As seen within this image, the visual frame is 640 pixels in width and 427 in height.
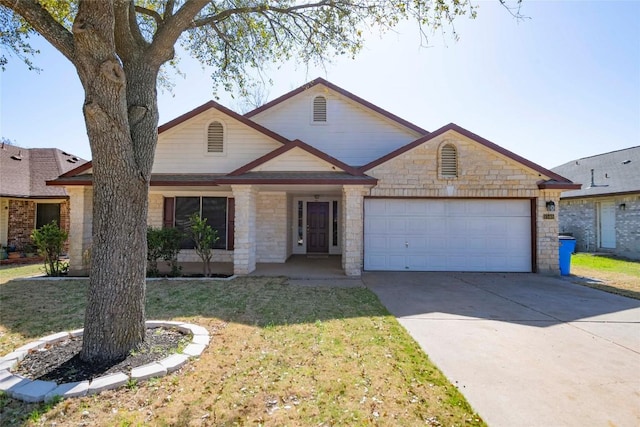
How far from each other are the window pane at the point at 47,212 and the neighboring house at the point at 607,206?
25734 millimetres

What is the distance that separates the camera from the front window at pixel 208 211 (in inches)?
483

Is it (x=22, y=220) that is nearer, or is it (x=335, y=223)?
(x=22, y=220)

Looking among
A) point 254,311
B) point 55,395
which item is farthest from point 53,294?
point 55,395

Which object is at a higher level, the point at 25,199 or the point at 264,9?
the point at 264,9

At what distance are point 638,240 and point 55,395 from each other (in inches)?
784

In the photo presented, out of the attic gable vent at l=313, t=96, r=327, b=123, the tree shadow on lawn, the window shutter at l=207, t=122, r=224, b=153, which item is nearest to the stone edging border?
the tree shadow on lawn

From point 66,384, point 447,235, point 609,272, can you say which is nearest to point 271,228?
point 447,235

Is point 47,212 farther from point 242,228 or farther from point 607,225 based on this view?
point 607,225

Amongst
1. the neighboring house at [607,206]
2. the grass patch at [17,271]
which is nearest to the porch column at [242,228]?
the grass patch at [17,271]

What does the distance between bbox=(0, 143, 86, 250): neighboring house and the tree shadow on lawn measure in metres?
6.93

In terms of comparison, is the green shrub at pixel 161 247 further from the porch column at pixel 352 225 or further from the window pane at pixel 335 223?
the window pane at pixel 335 223

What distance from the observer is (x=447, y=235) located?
10.7 metres

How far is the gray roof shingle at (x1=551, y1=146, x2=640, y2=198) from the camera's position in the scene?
15.2 meters

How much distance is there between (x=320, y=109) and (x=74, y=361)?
1165 cm
